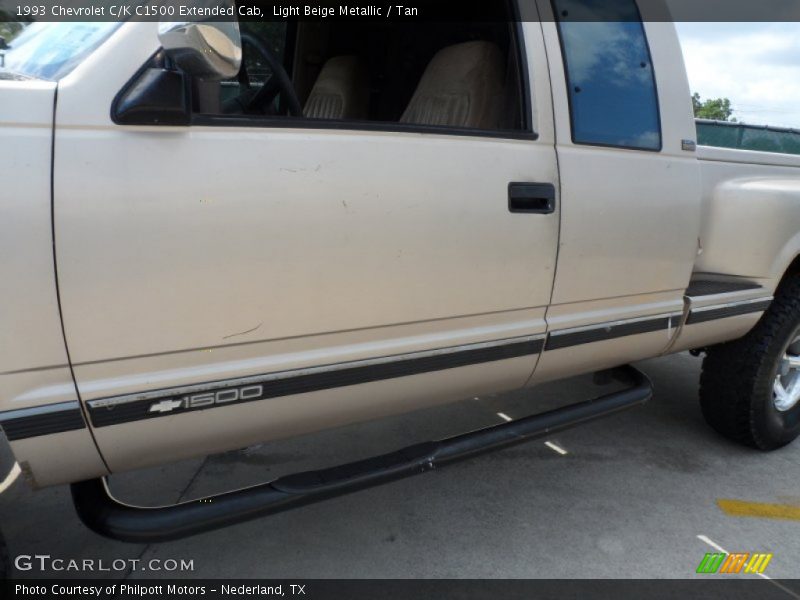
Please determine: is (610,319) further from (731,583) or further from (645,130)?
(731,583)

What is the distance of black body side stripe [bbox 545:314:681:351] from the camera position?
7.71 ft

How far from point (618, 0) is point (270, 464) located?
2.55 m

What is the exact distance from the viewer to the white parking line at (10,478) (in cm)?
176

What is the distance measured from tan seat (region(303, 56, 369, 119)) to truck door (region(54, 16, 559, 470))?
1.28 meters

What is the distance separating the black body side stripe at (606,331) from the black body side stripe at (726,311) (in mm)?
108

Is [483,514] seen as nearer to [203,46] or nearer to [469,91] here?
[469,91]

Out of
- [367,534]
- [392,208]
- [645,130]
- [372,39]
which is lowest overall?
[367,534]

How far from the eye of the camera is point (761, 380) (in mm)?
3096

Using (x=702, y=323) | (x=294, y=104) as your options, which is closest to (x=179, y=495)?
(x=294, y=104)

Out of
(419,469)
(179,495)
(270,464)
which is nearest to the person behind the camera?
(419,469)

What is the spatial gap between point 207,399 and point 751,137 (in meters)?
13.0

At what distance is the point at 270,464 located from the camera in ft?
10.1

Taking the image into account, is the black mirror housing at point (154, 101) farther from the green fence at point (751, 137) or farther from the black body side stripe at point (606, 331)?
the green fence at point (751, 137)

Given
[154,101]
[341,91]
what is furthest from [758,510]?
[154,101]
